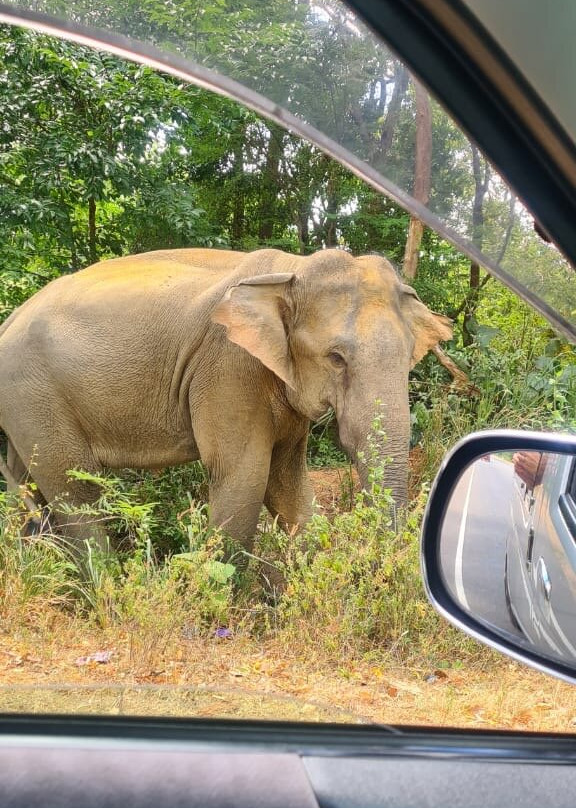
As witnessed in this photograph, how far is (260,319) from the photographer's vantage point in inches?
156

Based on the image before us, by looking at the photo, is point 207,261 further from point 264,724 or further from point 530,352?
point 264,724

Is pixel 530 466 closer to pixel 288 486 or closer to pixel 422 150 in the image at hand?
pixel 422 150

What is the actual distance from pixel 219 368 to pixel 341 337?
626 mm

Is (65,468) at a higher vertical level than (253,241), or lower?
lower

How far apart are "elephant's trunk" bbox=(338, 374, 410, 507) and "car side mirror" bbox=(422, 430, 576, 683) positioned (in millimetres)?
2619

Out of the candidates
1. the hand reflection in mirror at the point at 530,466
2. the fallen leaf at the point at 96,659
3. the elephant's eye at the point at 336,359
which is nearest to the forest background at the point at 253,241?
the fallen leaf at the point at 96,659

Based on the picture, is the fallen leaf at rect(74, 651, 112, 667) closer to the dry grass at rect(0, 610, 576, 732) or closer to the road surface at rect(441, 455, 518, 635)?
the dry grass at rect(0, 610, 576, 732)

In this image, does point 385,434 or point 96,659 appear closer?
point 96,659

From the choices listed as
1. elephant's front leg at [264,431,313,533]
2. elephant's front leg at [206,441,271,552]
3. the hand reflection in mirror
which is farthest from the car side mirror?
elephant's front leg at [264,431,313,533]

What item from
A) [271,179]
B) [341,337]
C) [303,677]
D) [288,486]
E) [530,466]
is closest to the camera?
[530,466]

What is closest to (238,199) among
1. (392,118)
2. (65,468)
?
(65,468)

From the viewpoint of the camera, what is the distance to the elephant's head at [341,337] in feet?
12.4

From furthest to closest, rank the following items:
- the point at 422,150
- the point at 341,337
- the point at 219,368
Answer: the point at 219,368
the point at 341,337
the point at 422,150

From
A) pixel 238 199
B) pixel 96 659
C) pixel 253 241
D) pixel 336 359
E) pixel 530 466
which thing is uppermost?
pixel 238 199
